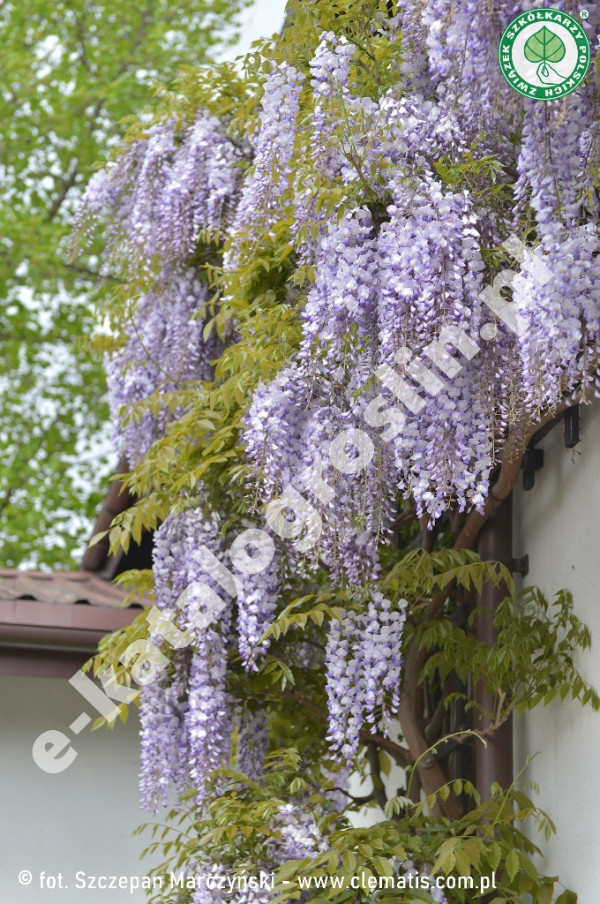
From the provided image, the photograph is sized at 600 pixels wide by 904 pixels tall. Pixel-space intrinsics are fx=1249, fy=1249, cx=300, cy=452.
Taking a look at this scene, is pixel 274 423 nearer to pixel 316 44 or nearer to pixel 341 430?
pixel 341 430

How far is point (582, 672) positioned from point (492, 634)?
500 millimetres

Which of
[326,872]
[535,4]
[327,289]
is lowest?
[326,872]

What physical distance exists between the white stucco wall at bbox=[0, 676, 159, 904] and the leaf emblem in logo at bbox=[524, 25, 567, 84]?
143 inches

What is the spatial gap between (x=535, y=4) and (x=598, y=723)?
182cm

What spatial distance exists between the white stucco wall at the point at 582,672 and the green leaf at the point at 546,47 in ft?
3.33

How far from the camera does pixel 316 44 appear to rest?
13.0 ft

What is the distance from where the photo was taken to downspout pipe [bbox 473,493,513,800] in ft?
12.8

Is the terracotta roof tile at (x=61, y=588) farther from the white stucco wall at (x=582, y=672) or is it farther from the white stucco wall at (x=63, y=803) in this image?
the white stucco wall at (x=582, y=672)

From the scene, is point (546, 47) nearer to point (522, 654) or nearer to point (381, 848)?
point (522, 654)

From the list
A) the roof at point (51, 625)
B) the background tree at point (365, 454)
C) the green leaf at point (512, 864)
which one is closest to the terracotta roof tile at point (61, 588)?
the roof at point (51, 625)

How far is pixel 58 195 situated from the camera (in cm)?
1320

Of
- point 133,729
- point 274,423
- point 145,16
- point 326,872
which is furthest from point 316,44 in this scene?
point 145,16

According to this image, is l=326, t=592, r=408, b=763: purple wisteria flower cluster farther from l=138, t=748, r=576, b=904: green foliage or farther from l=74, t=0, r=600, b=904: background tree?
l=138, t=748, r=576, b=904: green foliage

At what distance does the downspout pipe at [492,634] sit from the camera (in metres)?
3.91
